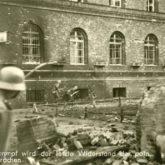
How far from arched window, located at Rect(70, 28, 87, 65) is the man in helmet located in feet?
53.0

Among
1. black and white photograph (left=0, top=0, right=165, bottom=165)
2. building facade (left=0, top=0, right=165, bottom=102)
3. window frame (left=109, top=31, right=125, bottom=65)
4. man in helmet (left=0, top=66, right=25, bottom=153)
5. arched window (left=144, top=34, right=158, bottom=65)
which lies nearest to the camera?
man in helmet (left=0, top=66, right=25, bottom=153)

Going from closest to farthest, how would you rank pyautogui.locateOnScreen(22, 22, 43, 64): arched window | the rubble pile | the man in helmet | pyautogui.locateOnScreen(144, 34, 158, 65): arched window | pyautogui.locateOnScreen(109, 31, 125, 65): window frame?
the man in helmet, the rubble pile, pyautogui.locateOnScreen(22, 22, 43, 64): arched window, pyautogui.locateOnScreen(109, 31, 125, 65): window frame, pyautogui.locateOnScreen(144, 34, 158, 65): arched window

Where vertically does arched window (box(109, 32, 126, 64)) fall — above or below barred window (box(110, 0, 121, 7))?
below

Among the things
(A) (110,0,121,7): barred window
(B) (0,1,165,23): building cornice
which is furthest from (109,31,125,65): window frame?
(A) (110,0,121,7): barred window

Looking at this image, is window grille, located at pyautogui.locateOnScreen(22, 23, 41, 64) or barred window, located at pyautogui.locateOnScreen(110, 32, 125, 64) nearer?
window grille, located at pyautogui.locateOnScreen(22, 23, 41, 64)

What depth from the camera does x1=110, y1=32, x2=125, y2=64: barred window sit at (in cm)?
2164

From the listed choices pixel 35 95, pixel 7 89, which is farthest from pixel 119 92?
pixel 7 89

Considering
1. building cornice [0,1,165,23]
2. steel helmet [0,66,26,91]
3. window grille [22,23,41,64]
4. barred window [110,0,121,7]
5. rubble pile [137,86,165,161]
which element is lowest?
rubble pile [137,86,165,161]

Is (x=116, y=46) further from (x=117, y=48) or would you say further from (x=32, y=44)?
(x=32, y=44)

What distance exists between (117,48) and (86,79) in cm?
333

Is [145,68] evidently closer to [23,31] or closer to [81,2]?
[81,2]

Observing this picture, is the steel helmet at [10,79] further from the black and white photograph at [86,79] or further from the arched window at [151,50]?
the arched window at [151,50]

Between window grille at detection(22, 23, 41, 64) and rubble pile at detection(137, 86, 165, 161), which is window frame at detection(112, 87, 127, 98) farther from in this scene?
rubble pile at detection(137, 86, 165, 161)

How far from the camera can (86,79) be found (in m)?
19.9
